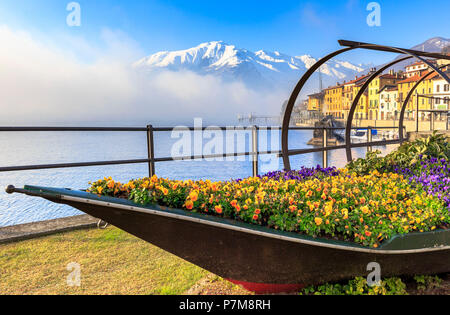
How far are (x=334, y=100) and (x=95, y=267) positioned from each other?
331 ft

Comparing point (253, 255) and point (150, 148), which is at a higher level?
point (150, 148)

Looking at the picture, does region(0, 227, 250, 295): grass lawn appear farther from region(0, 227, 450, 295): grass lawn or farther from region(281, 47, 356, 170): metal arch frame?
region(281, 47, 356, 170): metal arch frame

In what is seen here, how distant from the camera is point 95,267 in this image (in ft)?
9.23

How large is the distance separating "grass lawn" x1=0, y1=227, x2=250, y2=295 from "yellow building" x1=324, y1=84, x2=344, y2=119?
92.0m

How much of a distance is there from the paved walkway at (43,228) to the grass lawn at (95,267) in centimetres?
11

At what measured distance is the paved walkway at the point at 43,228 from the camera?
3.48 metres

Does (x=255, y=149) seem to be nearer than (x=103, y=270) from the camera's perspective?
No

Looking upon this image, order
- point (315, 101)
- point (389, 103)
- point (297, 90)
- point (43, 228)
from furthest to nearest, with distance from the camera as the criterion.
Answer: point (315, 101), point (389, 103), point (297, 90), point (43, 228)

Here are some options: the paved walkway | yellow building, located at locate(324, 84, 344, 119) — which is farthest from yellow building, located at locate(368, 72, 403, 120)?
the paved walkway

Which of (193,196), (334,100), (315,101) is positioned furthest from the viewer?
(334,100)

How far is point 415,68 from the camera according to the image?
8175 centimetres

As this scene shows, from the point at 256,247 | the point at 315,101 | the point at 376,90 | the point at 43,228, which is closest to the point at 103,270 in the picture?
the point at 43,228

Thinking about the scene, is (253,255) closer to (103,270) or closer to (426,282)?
(426,282)
